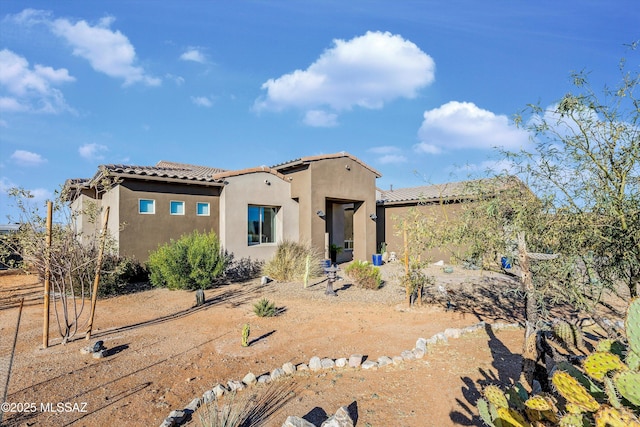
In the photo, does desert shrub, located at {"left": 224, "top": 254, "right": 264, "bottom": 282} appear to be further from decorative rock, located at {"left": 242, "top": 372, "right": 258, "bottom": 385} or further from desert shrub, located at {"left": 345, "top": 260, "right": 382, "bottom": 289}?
decorative rock, located at {"left": 242, "top": 372, "right": 258, "bottom": 385}

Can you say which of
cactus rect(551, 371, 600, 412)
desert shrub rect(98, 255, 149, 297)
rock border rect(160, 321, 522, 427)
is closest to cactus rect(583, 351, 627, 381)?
cactus rect(551, 371, 600, 412)

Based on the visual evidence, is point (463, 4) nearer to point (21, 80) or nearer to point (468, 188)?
point (468, 188)

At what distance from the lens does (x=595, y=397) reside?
2.42m

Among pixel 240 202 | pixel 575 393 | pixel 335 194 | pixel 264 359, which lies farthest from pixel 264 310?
pixel 335 194

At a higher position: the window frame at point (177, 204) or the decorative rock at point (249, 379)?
the window frame at point (177, 204)

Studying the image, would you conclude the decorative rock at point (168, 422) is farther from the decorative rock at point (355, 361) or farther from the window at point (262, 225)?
the window at point (262, 225)

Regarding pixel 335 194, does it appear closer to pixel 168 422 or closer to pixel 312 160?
pixel 312 160

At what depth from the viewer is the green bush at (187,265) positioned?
11.0 meters

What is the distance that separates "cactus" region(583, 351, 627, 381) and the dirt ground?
1821 millimetres

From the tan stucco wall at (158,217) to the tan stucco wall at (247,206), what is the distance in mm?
707

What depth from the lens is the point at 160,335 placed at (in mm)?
6727

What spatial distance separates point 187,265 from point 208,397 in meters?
7.75

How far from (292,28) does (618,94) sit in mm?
8969

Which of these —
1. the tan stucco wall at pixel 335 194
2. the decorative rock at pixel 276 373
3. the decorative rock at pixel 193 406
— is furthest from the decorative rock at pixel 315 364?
the tan stucco wall at pixel 335 194
